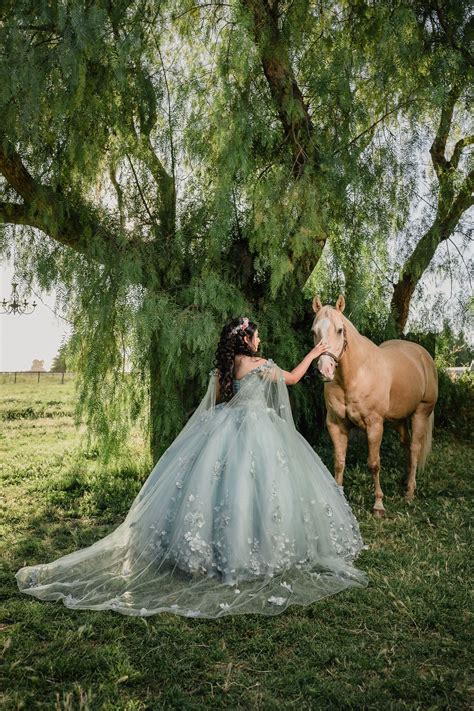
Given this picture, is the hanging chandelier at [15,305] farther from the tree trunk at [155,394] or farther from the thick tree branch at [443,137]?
the thick tree branch at [443,137]

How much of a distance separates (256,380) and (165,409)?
2144mm

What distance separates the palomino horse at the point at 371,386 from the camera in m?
5.09

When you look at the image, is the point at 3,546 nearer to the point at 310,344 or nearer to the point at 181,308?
the point at 181,308

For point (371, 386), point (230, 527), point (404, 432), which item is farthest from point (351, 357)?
point (230, 527)

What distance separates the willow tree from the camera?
5527 millimetres

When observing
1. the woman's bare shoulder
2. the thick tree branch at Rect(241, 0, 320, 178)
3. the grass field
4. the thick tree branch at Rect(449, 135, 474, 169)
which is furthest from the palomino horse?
the thick tree branch at Rect(449, 135, 474, 169)

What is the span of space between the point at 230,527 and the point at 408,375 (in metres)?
3.04

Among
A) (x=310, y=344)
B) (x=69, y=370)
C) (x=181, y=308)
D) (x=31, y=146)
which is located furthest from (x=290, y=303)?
(x=31, y=146)

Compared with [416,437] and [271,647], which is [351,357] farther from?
[271,647]

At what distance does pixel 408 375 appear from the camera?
6145mm

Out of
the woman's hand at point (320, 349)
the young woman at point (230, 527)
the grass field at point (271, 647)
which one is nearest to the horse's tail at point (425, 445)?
the grass field at point (271, 647)

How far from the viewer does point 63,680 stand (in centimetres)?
265

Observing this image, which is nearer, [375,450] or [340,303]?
[340,303]

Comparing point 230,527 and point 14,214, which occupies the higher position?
point 14,214
